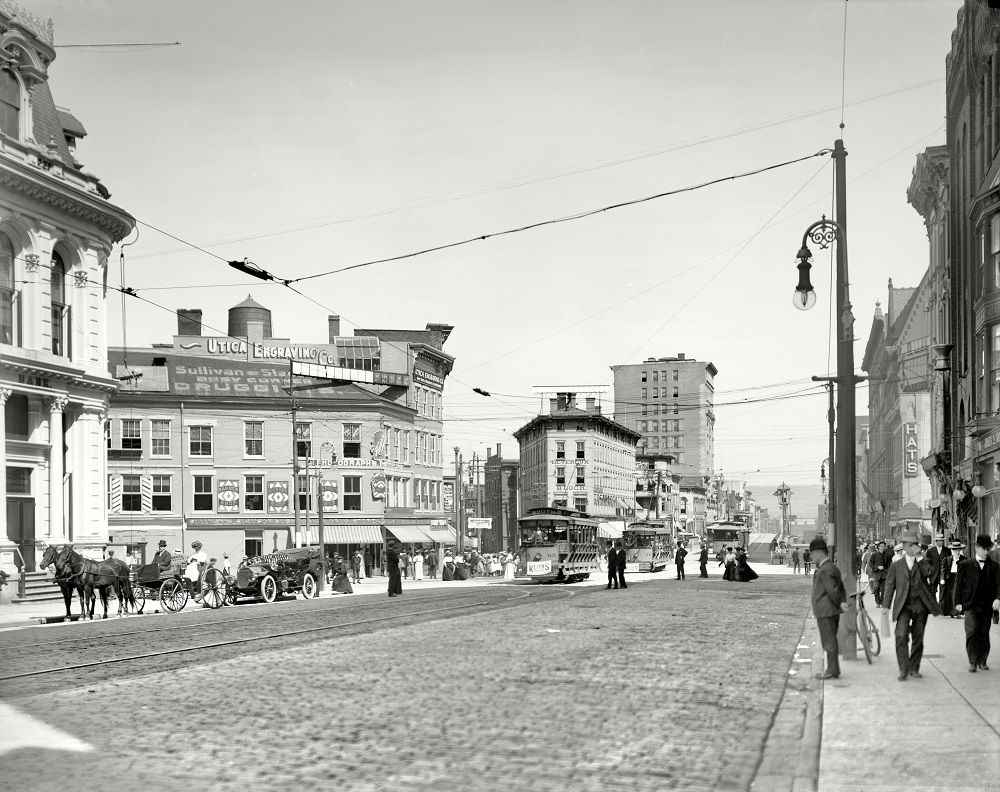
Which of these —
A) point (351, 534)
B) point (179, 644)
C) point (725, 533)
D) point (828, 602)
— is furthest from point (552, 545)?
point (725, 533)

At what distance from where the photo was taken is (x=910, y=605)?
1391 centimetres

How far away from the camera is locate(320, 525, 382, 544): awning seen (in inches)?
2621

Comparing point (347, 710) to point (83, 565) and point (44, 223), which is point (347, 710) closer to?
point (83, 565)

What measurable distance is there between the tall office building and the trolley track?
147m

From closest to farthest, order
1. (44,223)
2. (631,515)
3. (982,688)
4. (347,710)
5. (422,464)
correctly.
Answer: (347,710)
(982,688)
(44,223)
(422,464)
(631,515)

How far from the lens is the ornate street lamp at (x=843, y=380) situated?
16.7 m

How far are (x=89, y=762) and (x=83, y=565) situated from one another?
20.0 m

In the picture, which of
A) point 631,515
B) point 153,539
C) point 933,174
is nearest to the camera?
point 933,174

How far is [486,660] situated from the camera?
15.9m

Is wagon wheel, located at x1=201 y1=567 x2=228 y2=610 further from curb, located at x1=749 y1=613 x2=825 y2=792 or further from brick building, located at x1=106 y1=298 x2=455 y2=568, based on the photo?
brick building, located at x1=106 y1=298 x2=455 y2=568

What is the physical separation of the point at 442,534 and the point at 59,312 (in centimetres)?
3932

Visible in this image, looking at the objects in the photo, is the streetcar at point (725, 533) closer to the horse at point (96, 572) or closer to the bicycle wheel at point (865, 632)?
the horse at point (96, 572)

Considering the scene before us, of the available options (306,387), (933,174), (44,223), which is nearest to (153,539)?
(306,387)

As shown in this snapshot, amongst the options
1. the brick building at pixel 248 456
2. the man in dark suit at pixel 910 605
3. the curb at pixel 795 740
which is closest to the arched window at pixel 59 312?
the brick building at pixel 248 456
